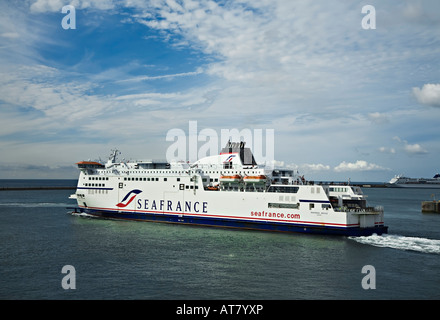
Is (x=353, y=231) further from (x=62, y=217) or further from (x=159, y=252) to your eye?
(x=62, y=217)

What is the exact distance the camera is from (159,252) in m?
25.3

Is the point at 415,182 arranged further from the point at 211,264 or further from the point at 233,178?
the point at 211,264

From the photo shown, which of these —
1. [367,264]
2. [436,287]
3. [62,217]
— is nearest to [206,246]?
→ [367,264]

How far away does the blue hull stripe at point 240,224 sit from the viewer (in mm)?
30627

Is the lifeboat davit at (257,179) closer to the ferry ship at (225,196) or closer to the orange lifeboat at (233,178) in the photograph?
the ferry ship at (225,196)

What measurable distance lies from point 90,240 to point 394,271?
2320cm

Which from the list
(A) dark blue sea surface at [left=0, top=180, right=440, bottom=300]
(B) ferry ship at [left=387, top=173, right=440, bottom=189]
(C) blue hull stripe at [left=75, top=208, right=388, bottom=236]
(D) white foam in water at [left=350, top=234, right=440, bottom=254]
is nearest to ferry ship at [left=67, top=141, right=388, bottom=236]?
(C) blue hull stripe at [left=75, top=208, right=388, bottom=236]

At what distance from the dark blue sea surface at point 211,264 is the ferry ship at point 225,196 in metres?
1.44

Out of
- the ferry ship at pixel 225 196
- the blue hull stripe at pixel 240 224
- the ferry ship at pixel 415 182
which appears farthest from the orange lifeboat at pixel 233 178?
the ferry ship at pixel 415 182

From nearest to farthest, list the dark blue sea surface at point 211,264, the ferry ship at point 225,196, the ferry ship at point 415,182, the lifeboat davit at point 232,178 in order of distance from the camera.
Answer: the dark blue sea surface at point 211,264 < the ferry ship at point 225,196 < the lifeboat davit at point 232,178 < the ferry ship at point 415,182

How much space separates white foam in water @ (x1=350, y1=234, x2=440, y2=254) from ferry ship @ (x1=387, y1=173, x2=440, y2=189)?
160 metres

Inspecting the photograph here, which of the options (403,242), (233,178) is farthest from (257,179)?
(403,242)

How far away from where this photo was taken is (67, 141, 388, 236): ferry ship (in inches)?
1231
